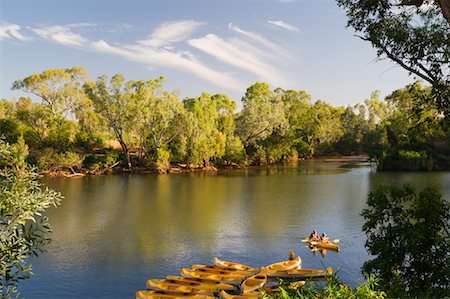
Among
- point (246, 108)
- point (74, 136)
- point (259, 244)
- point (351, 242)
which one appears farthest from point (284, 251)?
point (246, 108)

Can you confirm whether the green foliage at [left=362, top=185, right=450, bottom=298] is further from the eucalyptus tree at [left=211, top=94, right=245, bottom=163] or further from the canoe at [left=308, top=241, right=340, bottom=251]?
the eucalyptus tree at [left=211, top=94, right=245, bottom=163]

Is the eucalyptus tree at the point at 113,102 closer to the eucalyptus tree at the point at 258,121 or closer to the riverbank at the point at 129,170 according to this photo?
the riverbank at the point at 129,170

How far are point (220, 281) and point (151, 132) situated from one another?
3811cm

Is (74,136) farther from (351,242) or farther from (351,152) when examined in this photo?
(351,152)

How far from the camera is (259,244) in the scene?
1850 cm

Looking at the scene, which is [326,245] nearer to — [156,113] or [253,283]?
[253,283]

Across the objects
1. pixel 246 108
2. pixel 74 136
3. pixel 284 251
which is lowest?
pixel 284 251

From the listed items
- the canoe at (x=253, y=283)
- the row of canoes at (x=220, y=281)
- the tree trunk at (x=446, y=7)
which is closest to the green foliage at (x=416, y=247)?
the row of canoes at (x=220, y=281)

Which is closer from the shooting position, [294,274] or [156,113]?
[294,274]

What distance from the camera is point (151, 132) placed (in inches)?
1951

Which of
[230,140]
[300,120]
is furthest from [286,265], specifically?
[300,120]

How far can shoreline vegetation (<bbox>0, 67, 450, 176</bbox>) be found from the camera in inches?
1841

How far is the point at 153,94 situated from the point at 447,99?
39362mm

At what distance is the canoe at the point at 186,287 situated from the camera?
39.4 ft
